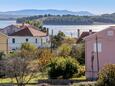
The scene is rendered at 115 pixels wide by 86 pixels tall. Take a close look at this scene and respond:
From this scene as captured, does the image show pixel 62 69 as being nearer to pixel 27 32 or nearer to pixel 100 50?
pixel 100 50

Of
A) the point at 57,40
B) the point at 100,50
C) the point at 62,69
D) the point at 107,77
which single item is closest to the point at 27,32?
the point at 57,40

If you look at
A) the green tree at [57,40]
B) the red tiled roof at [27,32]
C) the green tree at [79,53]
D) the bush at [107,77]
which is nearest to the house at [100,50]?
the green tree at [79,53]

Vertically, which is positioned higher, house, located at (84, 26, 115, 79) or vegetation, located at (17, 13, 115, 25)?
vegetation, located at (17, 13, 115, 25)

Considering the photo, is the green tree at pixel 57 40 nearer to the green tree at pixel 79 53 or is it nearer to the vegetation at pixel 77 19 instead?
the green tree at pixel 79 53

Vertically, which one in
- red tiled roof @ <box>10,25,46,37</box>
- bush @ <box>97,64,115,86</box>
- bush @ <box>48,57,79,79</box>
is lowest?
bush @ <box>48,57,79,79</box>

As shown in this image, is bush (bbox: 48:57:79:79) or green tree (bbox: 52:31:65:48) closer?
bush (bbox: 48:57:79:79)

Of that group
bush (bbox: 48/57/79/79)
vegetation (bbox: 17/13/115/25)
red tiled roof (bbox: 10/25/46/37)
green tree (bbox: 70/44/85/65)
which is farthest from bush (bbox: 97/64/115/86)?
vegetation (bbox: 17/13/115/25)

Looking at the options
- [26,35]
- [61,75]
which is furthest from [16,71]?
[26,35]

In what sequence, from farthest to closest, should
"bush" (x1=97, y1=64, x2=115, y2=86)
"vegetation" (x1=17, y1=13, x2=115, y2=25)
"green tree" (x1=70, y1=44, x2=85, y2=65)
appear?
1. "vegetation" (x1=17, y1=13, x2=115, y2=25)
2. "green tree" (x1=70, y1=44, x2=85, y2=65)
3. "bush" (x1=97, y1=64, x2=115, y2=86)

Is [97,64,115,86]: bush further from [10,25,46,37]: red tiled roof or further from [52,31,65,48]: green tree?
[10,25,46,37]: red tiled roof

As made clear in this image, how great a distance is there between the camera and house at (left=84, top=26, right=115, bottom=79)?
4722 cm

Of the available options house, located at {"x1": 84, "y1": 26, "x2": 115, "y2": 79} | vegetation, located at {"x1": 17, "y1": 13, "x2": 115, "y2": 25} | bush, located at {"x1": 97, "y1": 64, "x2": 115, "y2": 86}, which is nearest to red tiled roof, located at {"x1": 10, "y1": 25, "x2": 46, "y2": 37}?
vegetation, located at {"x1": 17, "y1": 13, "x2": 115, "y2": 25}

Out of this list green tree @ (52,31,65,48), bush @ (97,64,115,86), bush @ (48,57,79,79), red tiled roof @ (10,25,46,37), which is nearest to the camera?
bush @ (97,64,115,86)

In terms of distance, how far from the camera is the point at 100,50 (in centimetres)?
4784
